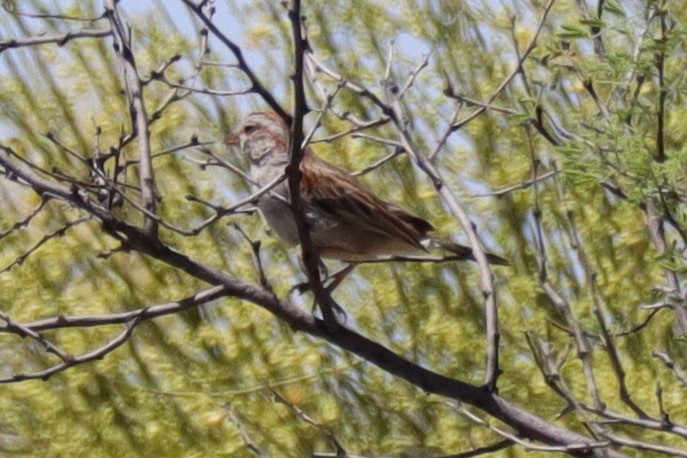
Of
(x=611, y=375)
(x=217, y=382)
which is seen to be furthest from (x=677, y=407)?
(x=217, y=382)

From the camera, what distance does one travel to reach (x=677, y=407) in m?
6.34

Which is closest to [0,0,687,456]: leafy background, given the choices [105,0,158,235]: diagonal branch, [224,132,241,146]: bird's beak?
[224,132,241,146]: bird's beak

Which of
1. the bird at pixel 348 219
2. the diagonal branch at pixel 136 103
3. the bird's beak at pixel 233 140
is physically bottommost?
the diagonal branch at pixel 136 103

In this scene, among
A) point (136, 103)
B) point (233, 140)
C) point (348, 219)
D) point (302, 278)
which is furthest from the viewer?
point (302, 278)

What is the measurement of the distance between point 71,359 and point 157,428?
3.13m

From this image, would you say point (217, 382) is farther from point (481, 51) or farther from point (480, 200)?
point (481, 51)

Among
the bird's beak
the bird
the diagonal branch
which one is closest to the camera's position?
the diagonal branch

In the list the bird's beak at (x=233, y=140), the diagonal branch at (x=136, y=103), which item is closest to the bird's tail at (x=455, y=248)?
the bird's beak at (x=233, y=140)

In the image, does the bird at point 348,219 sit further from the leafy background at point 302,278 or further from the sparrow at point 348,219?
the leafy background at point 302,278

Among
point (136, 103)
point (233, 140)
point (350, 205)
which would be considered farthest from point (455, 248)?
point (136, 103)

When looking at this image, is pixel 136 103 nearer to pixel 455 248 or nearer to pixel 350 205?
pixel 350 205

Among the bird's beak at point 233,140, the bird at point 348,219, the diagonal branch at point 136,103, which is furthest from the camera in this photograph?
the bird's beak at point 233,140

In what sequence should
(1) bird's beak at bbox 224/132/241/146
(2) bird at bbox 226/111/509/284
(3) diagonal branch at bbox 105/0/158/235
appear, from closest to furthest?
(3) diagonal branch at bbox 105/0/158/235, (2) bird at bbox 226/111/509/284, (1) bird's beak at bbox 224/132/241/146

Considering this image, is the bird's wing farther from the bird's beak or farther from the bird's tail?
the bird's beak
